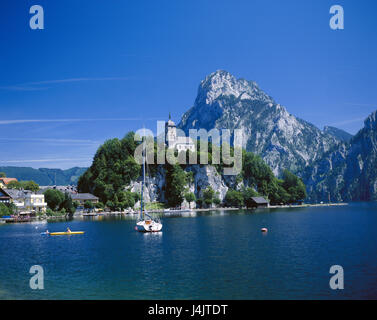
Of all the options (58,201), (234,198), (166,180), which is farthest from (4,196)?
(234,198)

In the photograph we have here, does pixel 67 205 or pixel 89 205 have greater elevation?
pixel 67 205

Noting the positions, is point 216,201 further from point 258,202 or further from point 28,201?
point 28,201

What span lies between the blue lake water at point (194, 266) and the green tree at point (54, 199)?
181 ft

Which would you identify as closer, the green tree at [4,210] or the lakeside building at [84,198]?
the green tree at [4,210]

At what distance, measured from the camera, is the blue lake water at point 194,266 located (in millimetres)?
24125

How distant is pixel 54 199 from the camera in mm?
105625

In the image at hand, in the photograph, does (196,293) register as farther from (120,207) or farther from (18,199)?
(120,207)

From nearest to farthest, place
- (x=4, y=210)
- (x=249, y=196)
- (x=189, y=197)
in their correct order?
(x=4, y=210) < (x=189, y=197) < (x=249, y=196)

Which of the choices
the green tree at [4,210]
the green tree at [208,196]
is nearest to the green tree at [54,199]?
the green tree at [4,210]

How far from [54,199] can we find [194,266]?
8392 centimetres

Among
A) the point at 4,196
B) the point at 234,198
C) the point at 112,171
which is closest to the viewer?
the point at 4,196

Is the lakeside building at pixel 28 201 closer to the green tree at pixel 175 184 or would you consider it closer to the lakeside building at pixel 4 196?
the lakeside building at pixel 4 196

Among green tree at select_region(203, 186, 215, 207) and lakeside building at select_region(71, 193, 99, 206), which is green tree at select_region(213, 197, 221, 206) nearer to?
green tree at select_region(203, 186, 215, 207)
